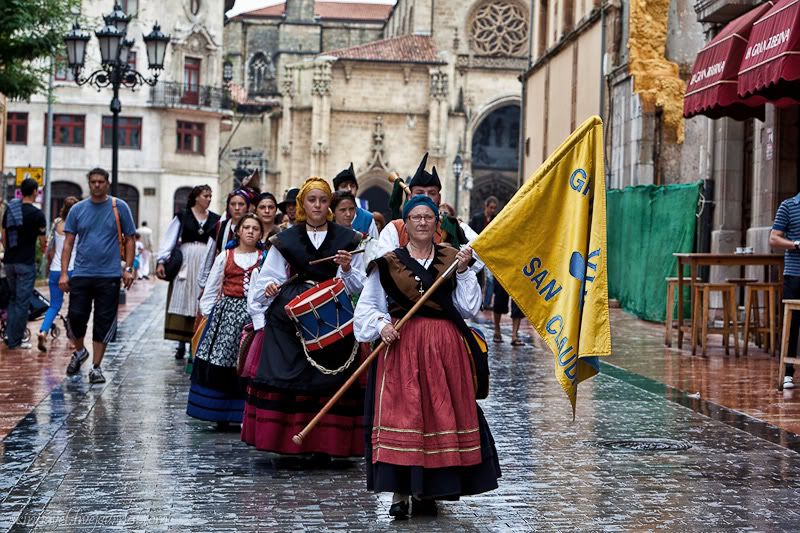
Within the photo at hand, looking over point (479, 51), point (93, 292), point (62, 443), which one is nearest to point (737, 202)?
point (93, 292)

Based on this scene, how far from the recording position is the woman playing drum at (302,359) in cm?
897

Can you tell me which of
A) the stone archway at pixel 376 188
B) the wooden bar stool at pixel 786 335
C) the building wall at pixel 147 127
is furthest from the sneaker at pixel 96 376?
the stone archway at pixel 376 188

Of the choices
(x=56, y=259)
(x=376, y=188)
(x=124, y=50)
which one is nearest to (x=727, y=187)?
(x=56, y=259)

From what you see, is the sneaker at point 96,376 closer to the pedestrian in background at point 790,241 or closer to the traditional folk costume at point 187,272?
the traditional folk costume at point 187,272

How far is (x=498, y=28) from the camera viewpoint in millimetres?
73125

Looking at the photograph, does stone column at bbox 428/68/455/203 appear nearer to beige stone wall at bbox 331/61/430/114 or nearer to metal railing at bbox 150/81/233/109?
beige stone wall at bbox 331/61/430/114

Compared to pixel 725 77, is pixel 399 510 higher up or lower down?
lower down

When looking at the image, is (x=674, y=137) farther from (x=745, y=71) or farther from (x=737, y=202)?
(x=745, y=71)

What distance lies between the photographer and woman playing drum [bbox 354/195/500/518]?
7.28m

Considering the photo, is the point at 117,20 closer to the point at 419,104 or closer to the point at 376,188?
the point at 419,104

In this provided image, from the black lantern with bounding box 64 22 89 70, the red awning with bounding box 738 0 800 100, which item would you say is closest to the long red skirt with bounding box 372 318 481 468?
the red awning with bounding box 738 0 800 100

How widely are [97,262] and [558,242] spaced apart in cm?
675

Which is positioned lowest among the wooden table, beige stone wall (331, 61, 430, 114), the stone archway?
the wooden table

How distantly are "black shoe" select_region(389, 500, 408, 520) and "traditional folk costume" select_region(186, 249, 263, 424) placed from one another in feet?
11.0
